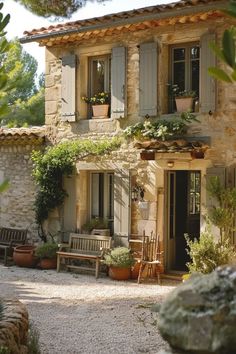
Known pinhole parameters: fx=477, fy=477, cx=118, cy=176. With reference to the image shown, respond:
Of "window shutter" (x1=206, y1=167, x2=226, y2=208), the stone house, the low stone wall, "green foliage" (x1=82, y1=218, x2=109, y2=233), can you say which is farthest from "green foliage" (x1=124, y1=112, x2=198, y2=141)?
the low stone wall

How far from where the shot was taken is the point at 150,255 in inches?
358

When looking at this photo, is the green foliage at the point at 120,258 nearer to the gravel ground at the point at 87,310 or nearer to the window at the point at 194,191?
the gravel ground at the point at 87,310

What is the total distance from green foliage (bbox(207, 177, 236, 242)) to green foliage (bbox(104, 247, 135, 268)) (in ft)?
5.86

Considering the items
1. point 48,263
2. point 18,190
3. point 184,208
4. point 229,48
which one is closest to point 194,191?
point 184,208

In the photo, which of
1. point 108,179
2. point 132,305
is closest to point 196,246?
point 132,305

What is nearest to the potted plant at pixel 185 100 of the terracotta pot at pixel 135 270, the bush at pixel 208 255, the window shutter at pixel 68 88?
the window shutter at pixel 68 88

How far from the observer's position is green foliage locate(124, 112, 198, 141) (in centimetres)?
871

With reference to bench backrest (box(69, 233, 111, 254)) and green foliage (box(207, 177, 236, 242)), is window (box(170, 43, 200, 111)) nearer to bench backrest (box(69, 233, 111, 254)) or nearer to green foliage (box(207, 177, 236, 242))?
green foliage (box(207, 177, 236, 242))

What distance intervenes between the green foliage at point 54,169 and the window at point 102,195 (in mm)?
592

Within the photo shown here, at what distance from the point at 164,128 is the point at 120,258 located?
2582mm

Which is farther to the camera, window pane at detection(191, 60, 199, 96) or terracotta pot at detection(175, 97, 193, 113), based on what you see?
window pane at detection(191, 60, 199, 96)

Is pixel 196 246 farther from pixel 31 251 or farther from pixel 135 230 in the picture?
pixel 31 251

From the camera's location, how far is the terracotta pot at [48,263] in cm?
1009

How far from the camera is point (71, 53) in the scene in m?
10.3
